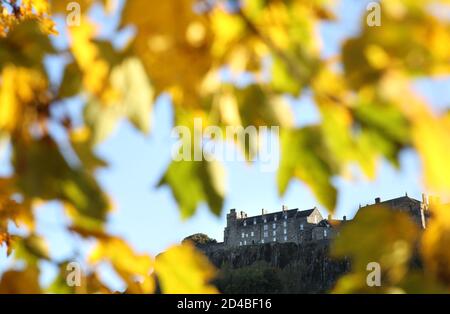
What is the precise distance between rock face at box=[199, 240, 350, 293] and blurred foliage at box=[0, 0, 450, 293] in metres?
45.1

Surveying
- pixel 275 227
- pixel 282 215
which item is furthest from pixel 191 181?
pixel 275 227

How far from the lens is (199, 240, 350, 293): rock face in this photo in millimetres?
46406

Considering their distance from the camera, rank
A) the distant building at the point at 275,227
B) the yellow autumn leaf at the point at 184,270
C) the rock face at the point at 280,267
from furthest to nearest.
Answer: the distant building at the point at 275,227, the rock face at the point at 280,267, the yellow autumn leaf at the point at 184,270

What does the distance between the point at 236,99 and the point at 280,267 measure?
50571 mm

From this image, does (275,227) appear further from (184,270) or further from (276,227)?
(184,270)

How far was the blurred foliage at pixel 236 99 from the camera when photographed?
27.4 inches

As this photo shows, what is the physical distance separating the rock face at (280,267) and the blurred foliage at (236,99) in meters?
45.1

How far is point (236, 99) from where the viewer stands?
886 millimetres

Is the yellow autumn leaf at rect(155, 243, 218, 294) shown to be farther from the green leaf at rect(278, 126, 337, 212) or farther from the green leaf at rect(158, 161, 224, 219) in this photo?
the green leaf at rect(278, 126, 337, 212)

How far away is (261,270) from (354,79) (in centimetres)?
4748

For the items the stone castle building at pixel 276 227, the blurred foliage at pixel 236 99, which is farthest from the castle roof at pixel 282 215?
the blurred foliage at pixel 236 99

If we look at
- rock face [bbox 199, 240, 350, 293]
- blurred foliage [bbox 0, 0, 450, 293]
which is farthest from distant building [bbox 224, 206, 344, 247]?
blurred foliage [bbox 0, 0, 450, 293]

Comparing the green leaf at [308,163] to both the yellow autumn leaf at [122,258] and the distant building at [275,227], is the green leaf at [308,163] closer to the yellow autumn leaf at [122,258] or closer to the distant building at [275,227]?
the yellow autumn leaf at [122,258]
